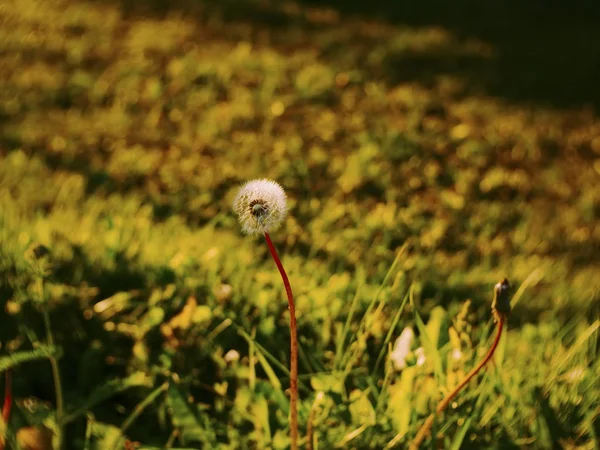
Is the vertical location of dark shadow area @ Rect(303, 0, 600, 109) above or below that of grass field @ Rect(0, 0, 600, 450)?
above

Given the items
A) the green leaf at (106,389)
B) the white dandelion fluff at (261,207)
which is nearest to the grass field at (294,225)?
the green leaf at (106,389)

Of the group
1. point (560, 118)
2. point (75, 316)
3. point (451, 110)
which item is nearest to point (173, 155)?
point (75, 316)

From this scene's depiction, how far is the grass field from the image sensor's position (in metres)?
1.82

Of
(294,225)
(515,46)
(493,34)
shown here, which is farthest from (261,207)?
(493,34)

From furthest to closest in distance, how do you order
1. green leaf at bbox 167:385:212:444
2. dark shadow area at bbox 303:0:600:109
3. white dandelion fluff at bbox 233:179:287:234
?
dark shadow area at bbox 303:0:600:109 < green leaf at bbox 167:385:212:444 < white dandelion fluff at bbox 233:179:287:234

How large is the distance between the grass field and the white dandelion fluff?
0.35m

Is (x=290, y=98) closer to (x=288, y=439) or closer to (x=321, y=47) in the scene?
(x=321, y=47)

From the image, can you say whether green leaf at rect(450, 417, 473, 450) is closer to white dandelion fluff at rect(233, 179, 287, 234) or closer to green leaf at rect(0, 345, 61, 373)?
white dandelion fluff at rect(233, 179, 287, 234)

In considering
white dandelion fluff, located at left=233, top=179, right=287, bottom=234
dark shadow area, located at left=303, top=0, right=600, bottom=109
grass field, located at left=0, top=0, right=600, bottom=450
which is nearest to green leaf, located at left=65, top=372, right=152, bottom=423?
grass field, located at left=0, top=0, right=600, bottom=450

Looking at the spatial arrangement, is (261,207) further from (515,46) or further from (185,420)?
(515,46)

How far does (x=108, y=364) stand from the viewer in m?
2.11

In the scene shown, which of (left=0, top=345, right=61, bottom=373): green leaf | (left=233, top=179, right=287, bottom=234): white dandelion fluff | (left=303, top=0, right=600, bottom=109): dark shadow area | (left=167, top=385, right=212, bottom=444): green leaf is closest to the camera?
(left=233, top=179, right=287, bottom=234): white dandelion fluff

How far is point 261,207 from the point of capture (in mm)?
1295

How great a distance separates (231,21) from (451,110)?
211 cm
